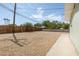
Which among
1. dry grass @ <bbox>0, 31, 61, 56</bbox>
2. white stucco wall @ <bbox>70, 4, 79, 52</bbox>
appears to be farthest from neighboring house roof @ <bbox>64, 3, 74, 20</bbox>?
dry grass @ <bbox>0, 31, 61, 56</bbox>

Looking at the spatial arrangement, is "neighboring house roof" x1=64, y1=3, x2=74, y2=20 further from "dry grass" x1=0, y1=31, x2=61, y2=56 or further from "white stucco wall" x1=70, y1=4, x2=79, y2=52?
"dry grass" x1=0, y1=31, x2=61, y2=56

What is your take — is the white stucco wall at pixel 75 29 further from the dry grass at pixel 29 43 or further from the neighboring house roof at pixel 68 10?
the dry grass at pixel 29 43

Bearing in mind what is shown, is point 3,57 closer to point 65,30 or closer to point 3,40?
point 3,40

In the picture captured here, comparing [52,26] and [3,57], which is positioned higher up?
[52,26]

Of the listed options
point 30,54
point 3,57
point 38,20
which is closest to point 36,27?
point 38,20

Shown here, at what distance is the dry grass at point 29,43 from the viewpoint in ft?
12.6

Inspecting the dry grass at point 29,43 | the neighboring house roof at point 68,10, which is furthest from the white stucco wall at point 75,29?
the dry grass at point 29,43

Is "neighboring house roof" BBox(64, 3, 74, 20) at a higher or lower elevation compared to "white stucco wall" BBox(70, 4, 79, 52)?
higher

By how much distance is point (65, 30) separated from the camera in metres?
3.86

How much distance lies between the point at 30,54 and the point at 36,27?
405mm

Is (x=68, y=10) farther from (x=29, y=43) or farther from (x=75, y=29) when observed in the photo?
(x=29, y=43)

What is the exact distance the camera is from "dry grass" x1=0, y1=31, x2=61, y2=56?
384 cm

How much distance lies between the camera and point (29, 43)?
3.86 m

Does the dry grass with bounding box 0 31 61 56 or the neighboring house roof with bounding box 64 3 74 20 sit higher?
the neighboring house roof with bounding box 64 3 74 20
